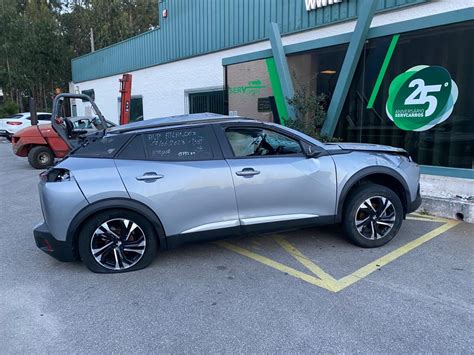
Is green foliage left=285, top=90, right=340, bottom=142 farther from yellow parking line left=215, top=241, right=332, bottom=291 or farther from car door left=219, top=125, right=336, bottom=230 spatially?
yellow parking line left=215, top=241, right=332, bottom=291

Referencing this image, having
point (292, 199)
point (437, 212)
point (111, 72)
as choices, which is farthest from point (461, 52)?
point (111, 72)

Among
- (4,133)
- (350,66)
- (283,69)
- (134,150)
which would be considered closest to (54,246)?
(134,150)

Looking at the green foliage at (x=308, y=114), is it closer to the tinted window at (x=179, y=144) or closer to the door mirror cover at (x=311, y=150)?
the door mirror cover at (x=311, y=150)

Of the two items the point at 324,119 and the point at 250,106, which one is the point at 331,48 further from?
the point at 250,106

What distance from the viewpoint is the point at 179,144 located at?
4020mm

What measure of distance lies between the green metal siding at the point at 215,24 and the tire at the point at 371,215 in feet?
15.2

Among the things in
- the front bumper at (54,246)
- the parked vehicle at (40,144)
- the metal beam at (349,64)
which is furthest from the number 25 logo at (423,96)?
the parked vehicle at (40,144)

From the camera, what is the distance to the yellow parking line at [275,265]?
3.67 meters

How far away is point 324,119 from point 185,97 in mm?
7382

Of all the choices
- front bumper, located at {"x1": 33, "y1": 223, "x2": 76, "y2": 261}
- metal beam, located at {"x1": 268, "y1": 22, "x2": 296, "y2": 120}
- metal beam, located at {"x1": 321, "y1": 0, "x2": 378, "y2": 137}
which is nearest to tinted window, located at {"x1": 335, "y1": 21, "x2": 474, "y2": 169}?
metal beam, located at {"x1": 321, "y1": 0, "x2": 378, "y2": 137}

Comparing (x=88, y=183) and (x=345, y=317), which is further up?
(x=88, y=183)

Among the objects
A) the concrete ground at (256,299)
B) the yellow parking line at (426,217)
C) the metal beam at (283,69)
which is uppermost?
the metal beam at (283,69)

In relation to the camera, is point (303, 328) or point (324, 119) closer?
point (303, 328)

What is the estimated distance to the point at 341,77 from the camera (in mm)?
7312
